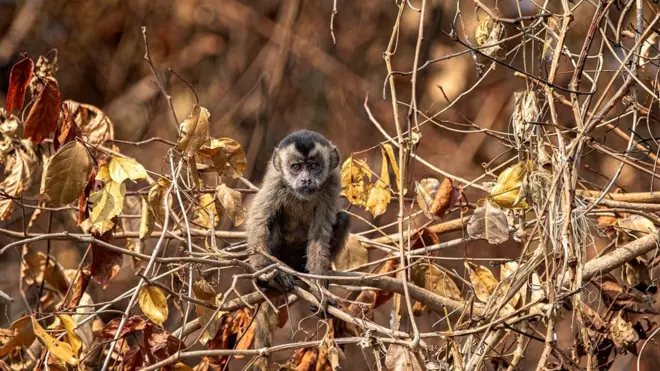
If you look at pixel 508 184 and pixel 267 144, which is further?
pixel 267 144

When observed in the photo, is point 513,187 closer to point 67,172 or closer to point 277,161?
point 277,161

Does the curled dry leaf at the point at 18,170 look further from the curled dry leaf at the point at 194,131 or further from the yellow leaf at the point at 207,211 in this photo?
the curled dry leaf at the point at 194,131

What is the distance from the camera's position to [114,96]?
991 centimetres

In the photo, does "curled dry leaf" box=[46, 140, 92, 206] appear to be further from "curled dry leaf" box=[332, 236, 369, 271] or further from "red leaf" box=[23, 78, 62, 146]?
"curled dry leaf" box=[332, 236, 369, 271]

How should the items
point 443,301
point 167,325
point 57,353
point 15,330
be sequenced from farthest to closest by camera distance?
point 167,325, point 443,301, point 15,330, point 57,353

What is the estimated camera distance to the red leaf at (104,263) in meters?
4.52

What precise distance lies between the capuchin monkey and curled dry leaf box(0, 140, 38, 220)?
124 cm

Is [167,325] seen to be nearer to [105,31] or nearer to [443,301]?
[105,31]

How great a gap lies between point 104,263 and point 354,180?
4.75 feet

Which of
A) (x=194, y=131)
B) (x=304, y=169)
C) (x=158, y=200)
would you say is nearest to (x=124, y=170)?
(x=158, y=200)

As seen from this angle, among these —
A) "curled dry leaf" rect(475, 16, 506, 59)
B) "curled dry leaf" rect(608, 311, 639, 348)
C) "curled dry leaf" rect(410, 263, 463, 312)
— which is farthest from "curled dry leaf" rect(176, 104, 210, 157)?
"curled dry leaf" rect(608, 311, 639, 348)

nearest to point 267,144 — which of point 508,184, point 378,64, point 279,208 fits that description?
point 378,64

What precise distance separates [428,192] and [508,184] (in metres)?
0.79

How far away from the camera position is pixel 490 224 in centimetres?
424
